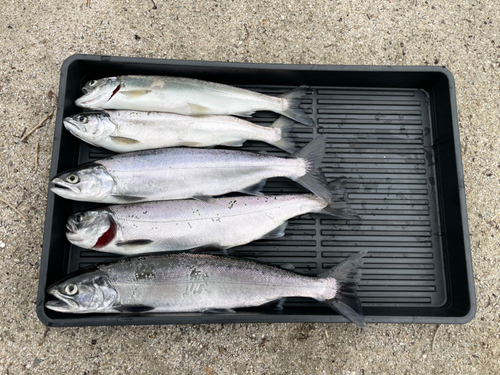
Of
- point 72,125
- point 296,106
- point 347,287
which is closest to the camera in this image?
point 347,287

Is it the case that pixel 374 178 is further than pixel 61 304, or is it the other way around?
pixel 374 178

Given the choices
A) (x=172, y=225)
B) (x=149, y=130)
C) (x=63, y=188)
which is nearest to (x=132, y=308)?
(x=172, y=225)

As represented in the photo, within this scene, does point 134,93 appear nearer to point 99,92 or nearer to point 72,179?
point 99,92

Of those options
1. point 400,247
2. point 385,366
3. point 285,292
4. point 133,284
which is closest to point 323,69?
point 400,247

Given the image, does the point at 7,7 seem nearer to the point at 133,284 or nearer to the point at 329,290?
the point at 133,284

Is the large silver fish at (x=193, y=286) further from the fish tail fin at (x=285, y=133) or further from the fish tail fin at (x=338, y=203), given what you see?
the fish tail fin at (x=285, y=133)

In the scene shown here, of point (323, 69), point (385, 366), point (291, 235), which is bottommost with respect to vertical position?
point (385, 366)

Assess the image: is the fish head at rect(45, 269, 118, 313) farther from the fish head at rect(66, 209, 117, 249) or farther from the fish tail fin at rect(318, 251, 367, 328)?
the fish tail fin at rect(318, 251, 367, 328)
